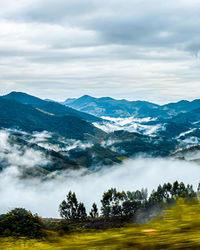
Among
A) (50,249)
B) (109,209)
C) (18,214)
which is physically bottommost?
(109,209)

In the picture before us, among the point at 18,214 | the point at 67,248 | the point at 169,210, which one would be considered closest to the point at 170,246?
the point at 67,248

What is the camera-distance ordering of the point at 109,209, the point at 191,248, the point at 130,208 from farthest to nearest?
the point at 109,209 → the point at 130,208 → the point at 191,248

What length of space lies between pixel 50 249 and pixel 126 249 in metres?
5.76

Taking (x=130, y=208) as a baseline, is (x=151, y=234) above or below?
above

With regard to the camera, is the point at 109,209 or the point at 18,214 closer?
the point at 18,214

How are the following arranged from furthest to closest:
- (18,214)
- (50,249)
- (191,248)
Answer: (18,214) < (50,249) < (191,248)

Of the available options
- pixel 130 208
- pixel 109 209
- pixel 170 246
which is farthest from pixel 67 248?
pixel 109 209

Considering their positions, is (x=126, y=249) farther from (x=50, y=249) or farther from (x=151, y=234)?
(x=50, y=249)

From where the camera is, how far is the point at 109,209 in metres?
197

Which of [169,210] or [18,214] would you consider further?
[18,214]

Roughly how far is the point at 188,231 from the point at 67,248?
22.8ft

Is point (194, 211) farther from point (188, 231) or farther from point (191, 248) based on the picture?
point (191, 248)

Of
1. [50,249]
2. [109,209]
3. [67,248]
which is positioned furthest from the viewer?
[109,209]

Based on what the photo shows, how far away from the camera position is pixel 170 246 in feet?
46.1
